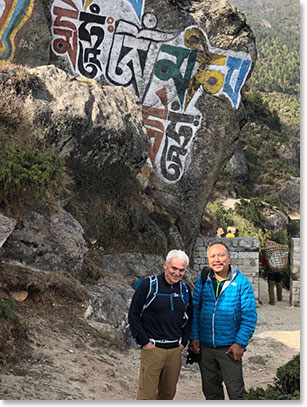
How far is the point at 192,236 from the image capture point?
12117 mm

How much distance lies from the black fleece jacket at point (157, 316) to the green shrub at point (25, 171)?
3.43 meters

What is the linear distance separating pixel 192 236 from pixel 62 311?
593 centimetres

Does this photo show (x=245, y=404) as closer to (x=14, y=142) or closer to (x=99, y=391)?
(x=99, y=391)

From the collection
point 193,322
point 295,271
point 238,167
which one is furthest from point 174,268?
point 238,167

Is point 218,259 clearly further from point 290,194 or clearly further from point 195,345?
point 290,194

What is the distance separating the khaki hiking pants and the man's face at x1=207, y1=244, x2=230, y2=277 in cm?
68

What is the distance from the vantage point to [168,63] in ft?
38.5

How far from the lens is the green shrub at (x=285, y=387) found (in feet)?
13.9

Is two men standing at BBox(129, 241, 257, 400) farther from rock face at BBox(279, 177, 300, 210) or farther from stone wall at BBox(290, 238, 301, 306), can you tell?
rock face at BBox(279, 177, 300, 210)

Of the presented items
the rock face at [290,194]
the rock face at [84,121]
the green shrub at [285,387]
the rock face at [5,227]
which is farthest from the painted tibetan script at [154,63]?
the rock face at [290,194]

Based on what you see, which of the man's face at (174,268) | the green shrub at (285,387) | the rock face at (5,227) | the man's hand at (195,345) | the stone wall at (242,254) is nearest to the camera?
the man's face at (174,268)

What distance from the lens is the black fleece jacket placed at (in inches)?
163

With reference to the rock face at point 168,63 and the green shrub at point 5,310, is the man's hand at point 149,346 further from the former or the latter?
the rock face at point 168,63

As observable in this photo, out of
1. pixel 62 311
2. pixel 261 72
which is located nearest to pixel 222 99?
pixel 62 311
